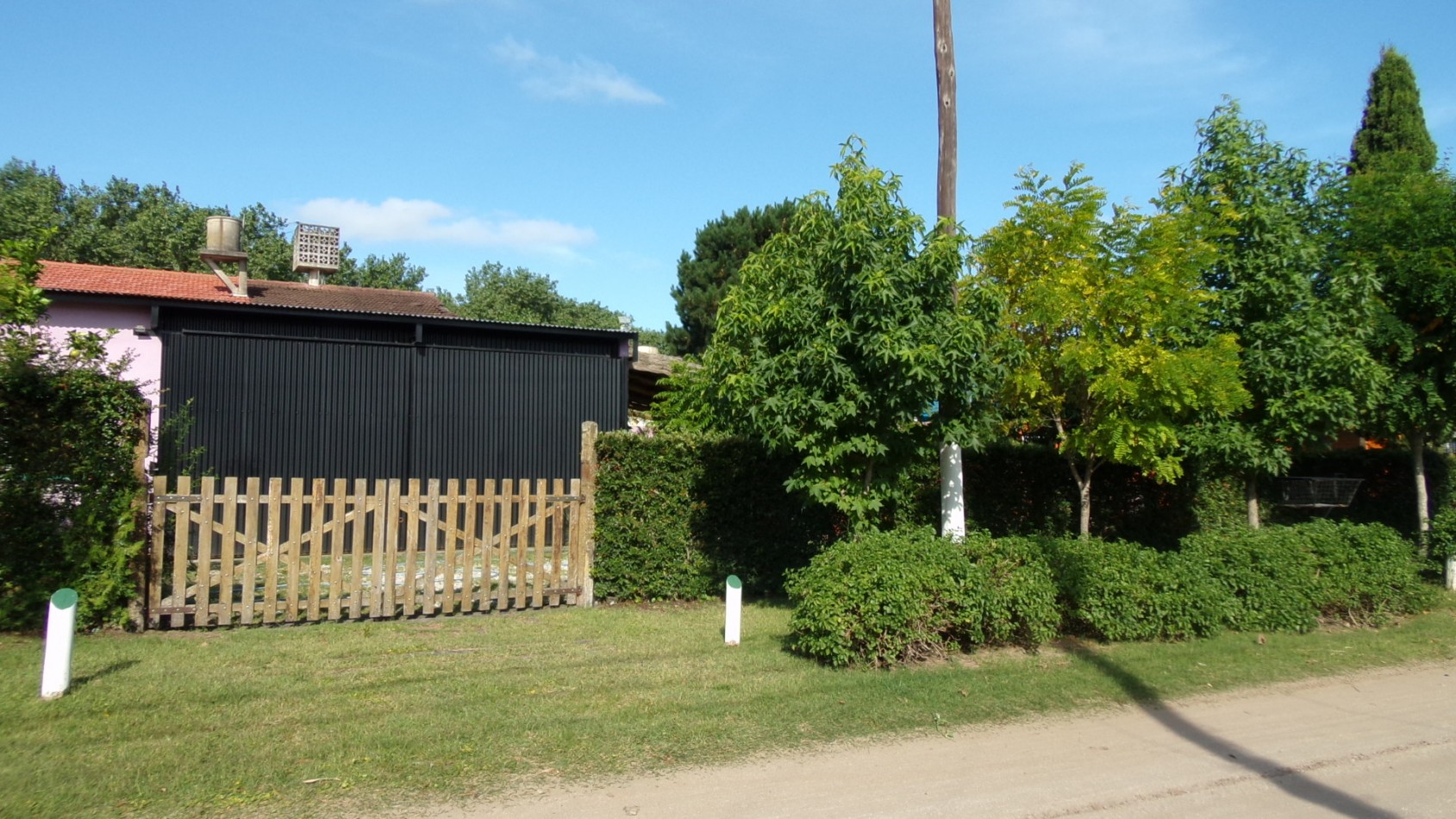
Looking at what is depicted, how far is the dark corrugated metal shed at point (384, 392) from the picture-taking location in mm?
15633

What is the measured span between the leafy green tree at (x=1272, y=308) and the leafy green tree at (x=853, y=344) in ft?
12.4

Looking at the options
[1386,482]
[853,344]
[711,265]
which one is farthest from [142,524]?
[711,265]

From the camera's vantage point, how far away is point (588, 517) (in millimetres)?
10383

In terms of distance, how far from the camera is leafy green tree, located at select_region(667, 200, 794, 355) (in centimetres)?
3136

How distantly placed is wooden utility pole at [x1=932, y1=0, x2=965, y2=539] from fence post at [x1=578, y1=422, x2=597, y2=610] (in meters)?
3.61

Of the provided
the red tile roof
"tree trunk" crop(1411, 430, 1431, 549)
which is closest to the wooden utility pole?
"tree trunk" crop(1411, 430, 1431, 549)

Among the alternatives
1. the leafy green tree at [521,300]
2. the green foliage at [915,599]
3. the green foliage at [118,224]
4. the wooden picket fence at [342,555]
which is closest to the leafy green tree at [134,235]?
the green foliage at [118,224]

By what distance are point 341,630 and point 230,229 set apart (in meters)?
14.0

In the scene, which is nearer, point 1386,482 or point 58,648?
point 58,648

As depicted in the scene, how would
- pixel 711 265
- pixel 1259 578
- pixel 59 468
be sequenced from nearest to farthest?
pixel 59 468 → pixel 1259 578 → pixel 711 265

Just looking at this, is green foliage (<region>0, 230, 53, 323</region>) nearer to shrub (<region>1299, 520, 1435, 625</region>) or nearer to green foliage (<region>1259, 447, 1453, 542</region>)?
shrub (<region>1299, 520, 1435, 625</region>)

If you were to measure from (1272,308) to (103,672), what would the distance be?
1199 centimetres

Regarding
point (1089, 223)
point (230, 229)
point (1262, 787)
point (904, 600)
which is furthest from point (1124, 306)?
point (230, 229)

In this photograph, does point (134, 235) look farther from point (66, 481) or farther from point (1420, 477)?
point (1420, 477)
